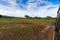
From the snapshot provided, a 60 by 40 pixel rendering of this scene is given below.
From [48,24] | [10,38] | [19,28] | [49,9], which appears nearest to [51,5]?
[49,9]

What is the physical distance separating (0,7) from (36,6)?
51cm

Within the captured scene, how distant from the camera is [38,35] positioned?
2.61 m

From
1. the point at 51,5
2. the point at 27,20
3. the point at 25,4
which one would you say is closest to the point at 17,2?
the point at 25,4

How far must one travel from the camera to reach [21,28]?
104 inches

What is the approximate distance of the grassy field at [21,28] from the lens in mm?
2613

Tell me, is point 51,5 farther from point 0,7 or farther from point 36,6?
point 0,7

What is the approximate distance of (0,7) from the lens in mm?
2764

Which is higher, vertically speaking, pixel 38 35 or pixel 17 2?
pixel 17 2

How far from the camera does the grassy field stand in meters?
2.61

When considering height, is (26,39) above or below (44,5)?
below

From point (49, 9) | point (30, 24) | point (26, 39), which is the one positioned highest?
point (49, 9)

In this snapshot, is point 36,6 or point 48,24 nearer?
point 48,24

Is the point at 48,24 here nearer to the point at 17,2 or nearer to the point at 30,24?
the point at 30,24

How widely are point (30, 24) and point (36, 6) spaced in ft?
0.97
